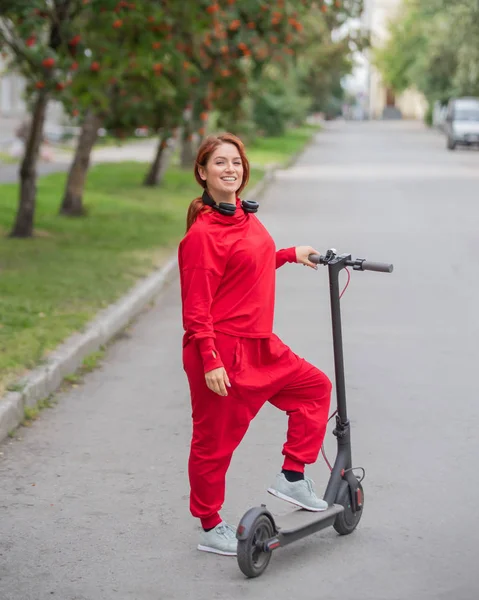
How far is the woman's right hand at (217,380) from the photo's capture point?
177 inches

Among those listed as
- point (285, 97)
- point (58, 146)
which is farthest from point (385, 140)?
point (58, 146)

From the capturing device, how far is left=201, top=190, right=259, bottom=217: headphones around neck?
461 centimetres

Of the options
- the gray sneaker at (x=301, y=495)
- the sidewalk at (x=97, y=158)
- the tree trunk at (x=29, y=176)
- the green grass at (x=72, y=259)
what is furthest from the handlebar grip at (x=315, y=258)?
the sidewalk at (x=97, y=158)

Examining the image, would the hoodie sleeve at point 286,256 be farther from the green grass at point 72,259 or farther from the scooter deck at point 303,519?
the green grass at point 72,259

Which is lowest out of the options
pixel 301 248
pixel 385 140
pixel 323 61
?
pixel 385 140

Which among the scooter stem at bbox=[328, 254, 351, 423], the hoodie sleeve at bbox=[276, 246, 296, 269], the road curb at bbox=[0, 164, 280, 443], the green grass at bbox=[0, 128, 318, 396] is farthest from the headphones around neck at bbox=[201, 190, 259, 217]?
the green grass at bbox=[0, 128, 318, 396]

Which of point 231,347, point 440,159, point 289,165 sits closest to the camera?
point 231,347

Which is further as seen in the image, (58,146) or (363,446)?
(58,146)

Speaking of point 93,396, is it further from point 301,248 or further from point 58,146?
point 58,146

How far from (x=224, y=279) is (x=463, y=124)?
46289 millimetres

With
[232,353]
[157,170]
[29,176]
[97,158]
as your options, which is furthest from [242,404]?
[97,158]

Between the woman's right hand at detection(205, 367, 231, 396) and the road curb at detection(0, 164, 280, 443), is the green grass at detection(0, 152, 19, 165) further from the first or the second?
the woman's right hand at detection(205, 367, 231, 396)

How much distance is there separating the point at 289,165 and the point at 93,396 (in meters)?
31.6

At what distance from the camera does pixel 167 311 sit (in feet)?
37.7
